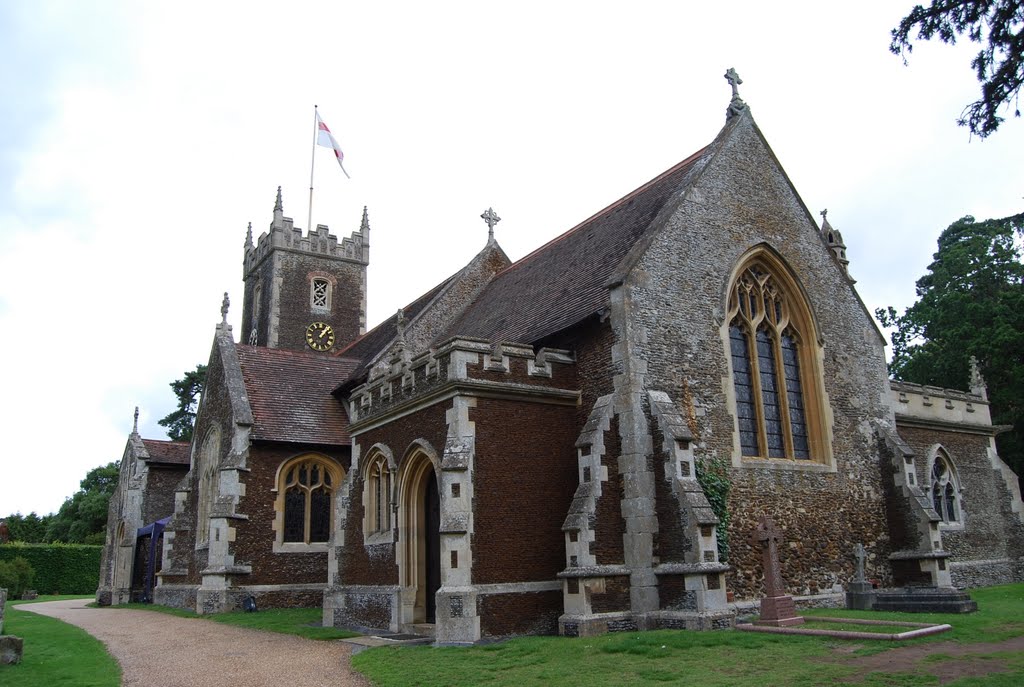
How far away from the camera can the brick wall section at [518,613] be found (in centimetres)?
1387

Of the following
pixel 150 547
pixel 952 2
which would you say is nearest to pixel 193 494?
pixel 150 547

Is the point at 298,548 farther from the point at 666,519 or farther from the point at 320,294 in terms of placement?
the point at 320,294

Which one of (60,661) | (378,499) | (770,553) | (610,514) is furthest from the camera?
(378,499)

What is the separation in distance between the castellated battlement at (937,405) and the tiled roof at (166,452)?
80.3 ft

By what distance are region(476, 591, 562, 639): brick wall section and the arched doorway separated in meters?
2.23

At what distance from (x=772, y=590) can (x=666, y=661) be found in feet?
12.2

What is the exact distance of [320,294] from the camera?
38500mm

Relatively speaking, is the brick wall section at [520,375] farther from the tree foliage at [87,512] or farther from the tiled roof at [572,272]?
the tree foliage at [87,512]

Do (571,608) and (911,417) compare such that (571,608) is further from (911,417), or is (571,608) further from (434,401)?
(911,417)

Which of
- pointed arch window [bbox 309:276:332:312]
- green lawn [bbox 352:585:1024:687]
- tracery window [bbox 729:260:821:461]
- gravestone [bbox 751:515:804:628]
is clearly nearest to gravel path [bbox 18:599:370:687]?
green lawn [bbox 352:585:1024:687]

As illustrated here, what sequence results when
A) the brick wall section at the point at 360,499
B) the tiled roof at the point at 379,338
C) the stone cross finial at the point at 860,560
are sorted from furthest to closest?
the tiled roof at the point at 379,338 → the stone cross finial at the point at 860,560 → the brick wall section at the point at 360,499

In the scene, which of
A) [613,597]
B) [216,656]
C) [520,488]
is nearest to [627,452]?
[520,488]

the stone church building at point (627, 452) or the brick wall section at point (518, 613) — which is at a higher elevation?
the stone church building at point (627, 452)

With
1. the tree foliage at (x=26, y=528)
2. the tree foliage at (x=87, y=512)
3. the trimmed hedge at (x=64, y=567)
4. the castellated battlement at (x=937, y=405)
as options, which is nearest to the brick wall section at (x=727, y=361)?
the castellated battlement at (x=937, y=405)
